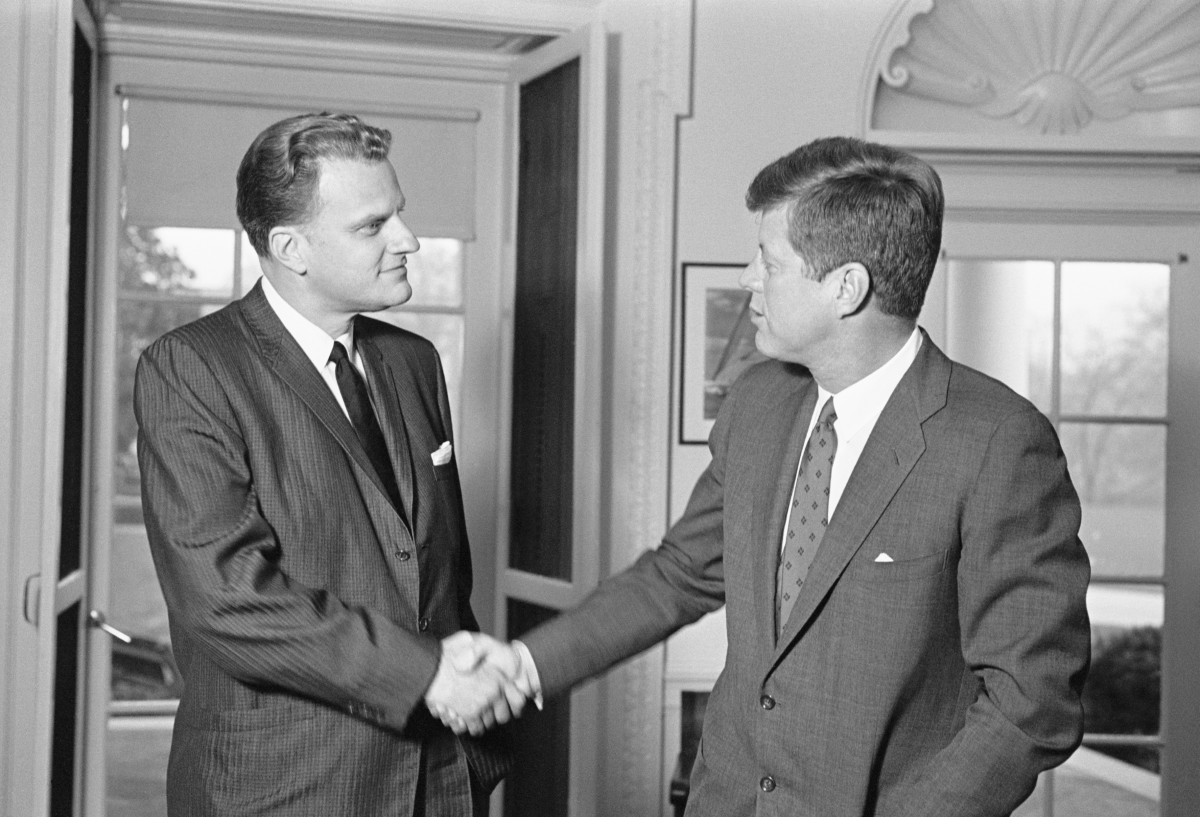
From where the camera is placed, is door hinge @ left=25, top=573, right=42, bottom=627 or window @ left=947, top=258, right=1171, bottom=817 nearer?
door hinge @ left=25, top=573, right=42, bottom=627

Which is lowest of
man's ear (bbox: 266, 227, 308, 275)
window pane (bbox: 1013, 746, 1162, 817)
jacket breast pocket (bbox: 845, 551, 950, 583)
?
window pane (bbox: 1013, 746, 1162, 817)

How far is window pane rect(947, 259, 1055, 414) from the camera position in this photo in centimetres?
407

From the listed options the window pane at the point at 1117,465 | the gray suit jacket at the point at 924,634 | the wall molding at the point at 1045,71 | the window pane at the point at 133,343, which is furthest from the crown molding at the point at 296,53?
the gray suit jacket at the point at 924,634

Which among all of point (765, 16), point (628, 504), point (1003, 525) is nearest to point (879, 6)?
point (765, 16)

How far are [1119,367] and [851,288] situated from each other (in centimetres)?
245

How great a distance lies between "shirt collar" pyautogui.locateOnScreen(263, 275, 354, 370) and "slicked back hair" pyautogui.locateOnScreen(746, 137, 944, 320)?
0.80 meters

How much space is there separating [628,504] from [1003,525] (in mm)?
2155

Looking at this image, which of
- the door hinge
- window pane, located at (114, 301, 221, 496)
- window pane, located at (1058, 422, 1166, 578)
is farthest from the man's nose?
window pane, located at (1058, 422, 1166, 578)

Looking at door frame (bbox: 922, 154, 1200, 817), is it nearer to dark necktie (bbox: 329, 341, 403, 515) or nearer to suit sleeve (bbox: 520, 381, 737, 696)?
suit sleeve (bbox: 520, 381, 737, 696)

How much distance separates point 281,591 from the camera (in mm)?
1975

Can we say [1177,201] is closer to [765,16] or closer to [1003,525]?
[765,16]

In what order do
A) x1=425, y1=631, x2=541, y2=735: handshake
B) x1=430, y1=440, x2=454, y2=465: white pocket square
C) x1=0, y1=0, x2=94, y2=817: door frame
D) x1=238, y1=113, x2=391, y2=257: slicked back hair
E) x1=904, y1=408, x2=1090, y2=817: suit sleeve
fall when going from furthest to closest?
x1=0, y1=0, x2=94, y2=817: door frame → x1=430, y1=440, x2=454, y2=465: white pocket square → x1=238, y1=113, x2=391, y2=257: slicked back hair → x1=425, y1=631, x2=541, y2=735: handshake → x1=904, y1=408, x2=1090, y2=817: suit sleeve

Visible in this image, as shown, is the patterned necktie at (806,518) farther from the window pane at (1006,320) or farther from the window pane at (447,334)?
the window pane at (447,334)

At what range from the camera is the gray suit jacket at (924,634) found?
174cm
